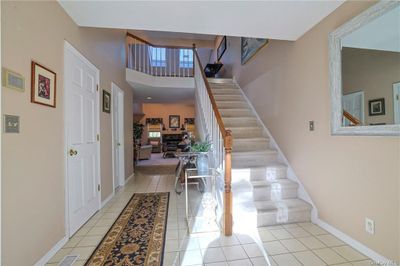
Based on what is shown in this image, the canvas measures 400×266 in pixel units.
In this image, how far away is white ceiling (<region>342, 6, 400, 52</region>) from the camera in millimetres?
1477

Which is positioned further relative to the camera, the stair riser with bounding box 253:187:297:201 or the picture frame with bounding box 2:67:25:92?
the stair riser with bounding box 253:187:297:201

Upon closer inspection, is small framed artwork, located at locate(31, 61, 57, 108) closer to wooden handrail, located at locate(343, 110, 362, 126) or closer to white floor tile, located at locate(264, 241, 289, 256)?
white floor tile, located at locate(264, 241, 289, 256)

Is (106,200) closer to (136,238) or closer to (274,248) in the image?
(136,238)

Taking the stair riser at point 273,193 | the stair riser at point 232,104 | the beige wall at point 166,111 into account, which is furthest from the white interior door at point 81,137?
the beige wall at point 166,111

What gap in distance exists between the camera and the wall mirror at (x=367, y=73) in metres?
1.50

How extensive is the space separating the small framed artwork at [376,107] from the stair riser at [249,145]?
1.80 meters

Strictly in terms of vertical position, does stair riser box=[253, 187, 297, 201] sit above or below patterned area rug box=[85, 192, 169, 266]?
above

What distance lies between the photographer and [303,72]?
2.52 m

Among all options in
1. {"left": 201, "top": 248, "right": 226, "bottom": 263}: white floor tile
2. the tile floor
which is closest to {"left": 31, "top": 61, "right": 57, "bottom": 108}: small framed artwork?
the tile floor

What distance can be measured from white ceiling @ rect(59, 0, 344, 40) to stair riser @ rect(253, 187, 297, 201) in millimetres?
2038

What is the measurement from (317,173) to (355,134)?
2.33 feet

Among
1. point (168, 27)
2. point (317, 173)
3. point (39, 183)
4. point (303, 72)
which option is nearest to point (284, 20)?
point (303, 72)

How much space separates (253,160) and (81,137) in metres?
2.45

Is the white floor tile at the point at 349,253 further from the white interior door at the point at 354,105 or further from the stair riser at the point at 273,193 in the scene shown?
the white interior door at the point at 354,105
